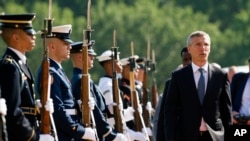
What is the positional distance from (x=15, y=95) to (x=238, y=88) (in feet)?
28.7

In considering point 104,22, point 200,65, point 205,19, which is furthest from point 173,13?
point 200,65

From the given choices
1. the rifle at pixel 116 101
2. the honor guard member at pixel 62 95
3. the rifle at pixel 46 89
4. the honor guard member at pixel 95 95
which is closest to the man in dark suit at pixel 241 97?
the rifle at pixel 116 101

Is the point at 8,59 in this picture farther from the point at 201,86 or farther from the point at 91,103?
the point at 201,86

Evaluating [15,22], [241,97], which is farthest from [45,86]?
[241,97]

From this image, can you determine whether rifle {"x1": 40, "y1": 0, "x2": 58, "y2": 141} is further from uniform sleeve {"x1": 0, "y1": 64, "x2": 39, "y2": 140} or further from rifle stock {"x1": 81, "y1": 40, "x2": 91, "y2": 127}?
rifle stock {"x1": 81, "y1": 40, "x2": 91, "y2": 127}

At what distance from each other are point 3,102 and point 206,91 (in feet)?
13.3

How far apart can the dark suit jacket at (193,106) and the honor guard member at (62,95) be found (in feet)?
3.04

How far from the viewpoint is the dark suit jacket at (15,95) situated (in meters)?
13.9

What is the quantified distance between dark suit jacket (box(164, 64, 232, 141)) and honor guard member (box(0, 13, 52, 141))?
8.79 feet

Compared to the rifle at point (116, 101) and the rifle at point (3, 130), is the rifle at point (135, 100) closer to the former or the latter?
the rifle at point (116, 101)

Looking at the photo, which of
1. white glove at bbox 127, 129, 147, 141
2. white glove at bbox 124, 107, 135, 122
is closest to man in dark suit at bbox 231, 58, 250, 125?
white glove at bbox 127, 129, 147, 141

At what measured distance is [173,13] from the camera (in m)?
77.8

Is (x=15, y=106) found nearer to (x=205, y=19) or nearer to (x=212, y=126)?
(x=212, y=126)

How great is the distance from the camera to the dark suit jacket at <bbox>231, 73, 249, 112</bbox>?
72.4 feet
